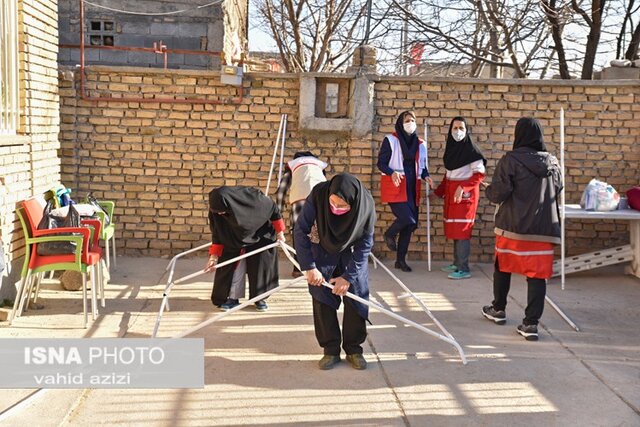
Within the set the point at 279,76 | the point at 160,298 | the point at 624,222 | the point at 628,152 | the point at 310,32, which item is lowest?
the point at 160,298

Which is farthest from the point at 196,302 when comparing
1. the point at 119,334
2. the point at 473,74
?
the point at 473,74

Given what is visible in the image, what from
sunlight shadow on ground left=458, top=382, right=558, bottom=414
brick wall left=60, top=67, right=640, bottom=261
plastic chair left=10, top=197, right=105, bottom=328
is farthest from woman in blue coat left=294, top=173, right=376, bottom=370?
brick wall left=60, top=67, right=640, bottom=261

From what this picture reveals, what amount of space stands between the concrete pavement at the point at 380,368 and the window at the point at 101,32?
6.90 m

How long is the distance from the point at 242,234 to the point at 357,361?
5.77ft

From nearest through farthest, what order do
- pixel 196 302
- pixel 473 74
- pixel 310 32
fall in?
pixel 196 302
pixel 473 74
pixel 310 32

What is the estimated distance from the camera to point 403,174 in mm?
8586

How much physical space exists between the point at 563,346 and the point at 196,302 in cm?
322

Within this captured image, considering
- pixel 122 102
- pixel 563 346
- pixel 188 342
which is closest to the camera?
pixel 188 342

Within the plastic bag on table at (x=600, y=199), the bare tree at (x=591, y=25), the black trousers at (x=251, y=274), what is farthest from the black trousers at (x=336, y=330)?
the bare tree at (x=591, y=25)

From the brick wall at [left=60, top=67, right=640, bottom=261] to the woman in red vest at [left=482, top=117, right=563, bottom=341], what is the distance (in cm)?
299

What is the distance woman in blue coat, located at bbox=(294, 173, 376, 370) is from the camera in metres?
4.93

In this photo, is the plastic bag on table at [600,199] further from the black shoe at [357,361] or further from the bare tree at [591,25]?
the bare tree at [591,25]

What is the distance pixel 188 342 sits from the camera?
18.1 ft

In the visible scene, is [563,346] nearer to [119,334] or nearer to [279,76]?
[119,334]
